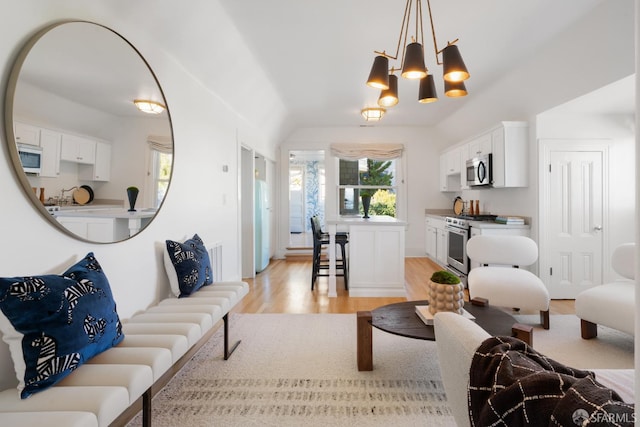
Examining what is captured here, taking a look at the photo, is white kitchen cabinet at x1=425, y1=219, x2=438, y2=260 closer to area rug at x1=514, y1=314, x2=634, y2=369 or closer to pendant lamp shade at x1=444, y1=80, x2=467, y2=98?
area rug at x1=514, y1=314, x2=634, y2=369

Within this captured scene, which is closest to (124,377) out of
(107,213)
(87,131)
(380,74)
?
(107,213)

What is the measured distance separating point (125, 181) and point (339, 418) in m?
1.87

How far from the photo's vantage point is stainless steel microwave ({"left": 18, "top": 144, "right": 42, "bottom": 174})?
1316 millimetres

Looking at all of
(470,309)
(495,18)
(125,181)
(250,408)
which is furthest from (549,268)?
(125,181)

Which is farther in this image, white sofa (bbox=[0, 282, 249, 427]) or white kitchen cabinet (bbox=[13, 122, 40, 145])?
white kitchen cabinet (bbox=[13, 122, 40, 145])

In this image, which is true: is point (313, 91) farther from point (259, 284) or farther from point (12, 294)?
point (12, 294)

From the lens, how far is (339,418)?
1.71 m

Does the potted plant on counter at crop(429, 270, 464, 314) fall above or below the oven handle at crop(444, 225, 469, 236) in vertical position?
below

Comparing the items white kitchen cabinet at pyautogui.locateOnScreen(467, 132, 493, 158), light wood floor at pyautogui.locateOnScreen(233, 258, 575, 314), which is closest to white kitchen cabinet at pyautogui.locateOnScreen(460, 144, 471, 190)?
white kitchen cabinet at pyautogui.locateOnScreen(467, 132, 493, 158)

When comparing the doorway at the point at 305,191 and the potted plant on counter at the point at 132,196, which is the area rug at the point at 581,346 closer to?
the potted plant on counter at the point at 132,196

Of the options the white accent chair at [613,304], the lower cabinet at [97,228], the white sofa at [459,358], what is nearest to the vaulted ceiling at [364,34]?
the lower cabinet at [97,228]

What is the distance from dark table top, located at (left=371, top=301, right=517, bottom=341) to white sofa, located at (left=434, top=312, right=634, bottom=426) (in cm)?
82

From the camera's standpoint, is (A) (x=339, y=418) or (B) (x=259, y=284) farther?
(B) (x=259, y=284)

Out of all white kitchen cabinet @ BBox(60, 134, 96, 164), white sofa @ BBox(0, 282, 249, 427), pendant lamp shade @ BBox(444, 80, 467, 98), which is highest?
pendant lamp shade @ BBox(444, 80, 467, 98)
